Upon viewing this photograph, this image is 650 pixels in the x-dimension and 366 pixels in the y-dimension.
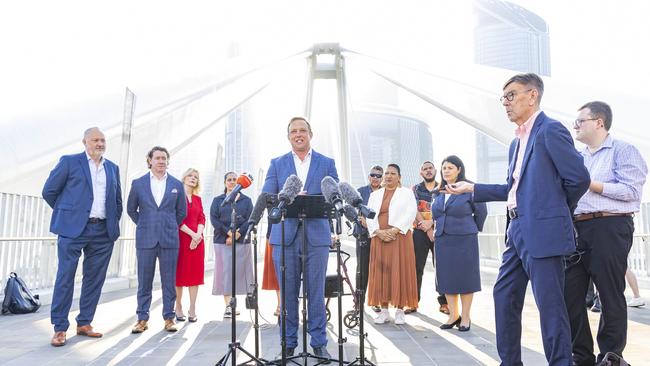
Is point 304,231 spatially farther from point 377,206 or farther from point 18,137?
point 18,137

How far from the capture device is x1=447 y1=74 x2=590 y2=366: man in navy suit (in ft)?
6.77

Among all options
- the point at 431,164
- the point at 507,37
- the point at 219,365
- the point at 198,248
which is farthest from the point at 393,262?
the point at 507,37

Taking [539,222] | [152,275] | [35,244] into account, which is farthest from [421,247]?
[35,244]

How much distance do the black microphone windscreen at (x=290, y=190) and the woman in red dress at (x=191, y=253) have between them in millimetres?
2338

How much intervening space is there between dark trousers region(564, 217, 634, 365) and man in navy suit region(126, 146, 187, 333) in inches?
113

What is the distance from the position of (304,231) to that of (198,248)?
7.69ft

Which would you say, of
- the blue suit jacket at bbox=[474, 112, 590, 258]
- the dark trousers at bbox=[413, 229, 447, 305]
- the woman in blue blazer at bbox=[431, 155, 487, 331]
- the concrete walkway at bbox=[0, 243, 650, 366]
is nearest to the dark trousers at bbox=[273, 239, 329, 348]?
the concrete walkway at bbox=[0, 243, 650, 366]

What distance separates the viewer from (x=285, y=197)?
245 centimetres

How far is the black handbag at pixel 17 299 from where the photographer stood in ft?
16.0

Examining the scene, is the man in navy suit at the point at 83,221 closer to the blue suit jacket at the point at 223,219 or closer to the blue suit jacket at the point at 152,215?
the blue suit jacket at the point at 152,215

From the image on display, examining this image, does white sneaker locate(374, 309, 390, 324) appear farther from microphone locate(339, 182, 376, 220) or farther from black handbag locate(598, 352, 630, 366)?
microphone locate(339, 182, 376, 220)

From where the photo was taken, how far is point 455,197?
4.21 m

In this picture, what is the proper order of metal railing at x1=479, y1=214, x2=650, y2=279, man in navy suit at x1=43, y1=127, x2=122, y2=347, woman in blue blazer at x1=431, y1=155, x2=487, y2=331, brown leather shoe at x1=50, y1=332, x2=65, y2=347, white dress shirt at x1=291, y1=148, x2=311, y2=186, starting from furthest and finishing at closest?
1. metal railing at x1=479, y1=214, x2=650, y2=279
2. woman in blue blazer at x1=431, y1=155, x2=487, y2=331
3. man in navy suit at x1=43, y1=127, x2=122, y2=347
4. brown leather shoe at x1=50, y1=332, x2=65, y2=347
5. white dress shirt at x1=291, y1=148, x2=311, y2=186

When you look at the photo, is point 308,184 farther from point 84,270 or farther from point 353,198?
point 84,270
